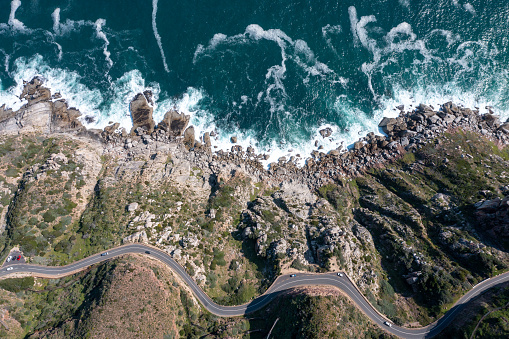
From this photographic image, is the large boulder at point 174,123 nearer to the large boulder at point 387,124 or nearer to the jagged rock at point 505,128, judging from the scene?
the large boulder at point 387,124

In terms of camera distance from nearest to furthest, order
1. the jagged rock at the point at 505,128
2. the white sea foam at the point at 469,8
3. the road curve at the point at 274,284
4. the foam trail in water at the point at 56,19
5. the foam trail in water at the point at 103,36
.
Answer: the road curve at the point at 274,284 < the jagged rock at the point at 505,128 < the foam trail in water at the point at 103,36 < the white sea foam at the point at 469,8 < the foam trail in water at the point at 56,19

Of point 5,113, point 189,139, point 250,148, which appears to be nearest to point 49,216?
point 189,139

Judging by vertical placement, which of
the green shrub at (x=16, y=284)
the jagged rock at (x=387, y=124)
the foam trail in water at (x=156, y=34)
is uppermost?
the foam trail in water at (x=156, y=34)

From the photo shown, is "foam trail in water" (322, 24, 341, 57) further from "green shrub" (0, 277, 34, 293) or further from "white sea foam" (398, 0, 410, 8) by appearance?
"green shrub" (0, 277, 34, 293)

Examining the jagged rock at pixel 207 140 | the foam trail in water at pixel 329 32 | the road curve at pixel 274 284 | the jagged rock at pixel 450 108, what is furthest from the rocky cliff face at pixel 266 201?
the foam trail in water at pixel 329 32

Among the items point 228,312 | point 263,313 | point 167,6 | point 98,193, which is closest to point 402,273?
point 263,313

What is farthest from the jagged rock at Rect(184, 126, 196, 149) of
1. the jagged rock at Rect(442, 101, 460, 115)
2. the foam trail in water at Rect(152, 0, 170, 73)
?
the jagged rock at Rect(442, 101, 460, 115)

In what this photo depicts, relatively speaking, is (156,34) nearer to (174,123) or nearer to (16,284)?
(174,123)

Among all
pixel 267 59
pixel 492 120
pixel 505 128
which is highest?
pixel 267 59
